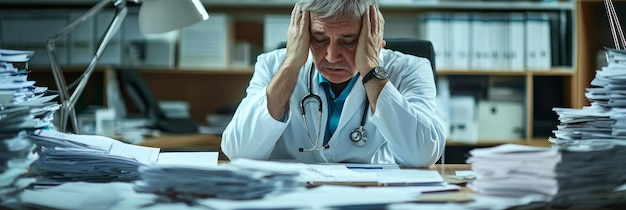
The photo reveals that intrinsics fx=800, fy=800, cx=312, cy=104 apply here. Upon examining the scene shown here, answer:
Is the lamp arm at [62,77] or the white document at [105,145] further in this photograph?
the lamp arm at [62,77]

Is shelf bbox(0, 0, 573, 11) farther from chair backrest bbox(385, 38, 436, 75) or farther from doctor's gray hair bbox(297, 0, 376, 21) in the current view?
doctor's gray hair bbox(297, 0, 376, 21)

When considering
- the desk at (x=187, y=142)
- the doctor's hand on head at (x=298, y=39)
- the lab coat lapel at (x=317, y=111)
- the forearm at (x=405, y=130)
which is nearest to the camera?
the forearm at (x=405, y=130)

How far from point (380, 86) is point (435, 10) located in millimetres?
1870

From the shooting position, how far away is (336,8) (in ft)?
5.88

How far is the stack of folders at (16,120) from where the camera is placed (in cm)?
123

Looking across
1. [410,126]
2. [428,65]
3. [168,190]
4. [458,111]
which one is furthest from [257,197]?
[458,111]

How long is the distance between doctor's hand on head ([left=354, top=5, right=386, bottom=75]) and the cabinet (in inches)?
62.4

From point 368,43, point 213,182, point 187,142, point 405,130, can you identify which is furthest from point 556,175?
point 187,142

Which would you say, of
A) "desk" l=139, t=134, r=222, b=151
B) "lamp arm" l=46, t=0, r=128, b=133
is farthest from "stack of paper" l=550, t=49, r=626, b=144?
"desk" l=139, t=134, r=222, b=151

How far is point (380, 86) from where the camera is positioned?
1812 mm

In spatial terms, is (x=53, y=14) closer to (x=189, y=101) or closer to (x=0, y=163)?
(x=189, y=101)

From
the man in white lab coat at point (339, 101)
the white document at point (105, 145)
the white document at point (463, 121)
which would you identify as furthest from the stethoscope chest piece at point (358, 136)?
the white document at point (463, 121)

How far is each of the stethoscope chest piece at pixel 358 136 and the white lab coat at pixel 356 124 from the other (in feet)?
0.03

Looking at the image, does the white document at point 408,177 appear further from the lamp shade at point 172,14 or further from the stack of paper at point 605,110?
the lamp shade at point 172,14
